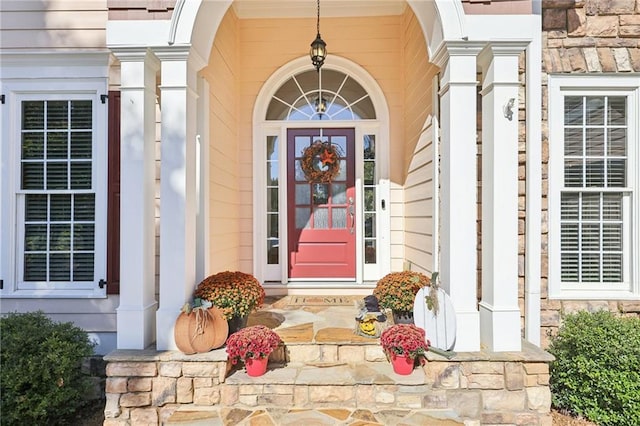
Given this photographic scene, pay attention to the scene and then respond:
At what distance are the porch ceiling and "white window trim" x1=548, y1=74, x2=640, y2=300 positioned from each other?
204cm

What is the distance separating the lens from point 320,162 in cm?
448

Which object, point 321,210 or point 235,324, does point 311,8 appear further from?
point 235,324

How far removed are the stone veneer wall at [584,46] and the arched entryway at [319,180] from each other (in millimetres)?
1765

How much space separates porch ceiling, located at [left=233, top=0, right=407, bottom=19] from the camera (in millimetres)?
4258

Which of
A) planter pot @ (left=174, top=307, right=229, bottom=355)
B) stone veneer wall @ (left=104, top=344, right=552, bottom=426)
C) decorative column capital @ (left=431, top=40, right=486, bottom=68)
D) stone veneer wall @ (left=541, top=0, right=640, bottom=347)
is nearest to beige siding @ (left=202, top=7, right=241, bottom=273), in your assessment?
planter pot @ (left=174, top=307, right=229, bottom=355)

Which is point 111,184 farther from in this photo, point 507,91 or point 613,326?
point 613,326

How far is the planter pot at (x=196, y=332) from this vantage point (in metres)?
2.58

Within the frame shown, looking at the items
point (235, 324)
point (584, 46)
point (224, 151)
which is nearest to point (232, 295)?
point (235, 324)

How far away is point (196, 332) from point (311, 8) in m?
3.72

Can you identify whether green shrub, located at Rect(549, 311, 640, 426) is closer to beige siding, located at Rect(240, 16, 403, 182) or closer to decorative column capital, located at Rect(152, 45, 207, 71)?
beige siding, located at Rect(240, 16, 403, 182)

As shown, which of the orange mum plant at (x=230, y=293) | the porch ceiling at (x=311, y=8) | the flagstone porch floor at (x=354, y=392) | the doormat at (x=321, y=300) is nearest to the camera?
the flagstone porch floor at (x=354, y=392)

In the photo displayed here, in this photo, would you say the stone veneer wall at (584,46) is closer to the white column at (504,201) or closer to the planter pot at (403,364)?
the white column at (504,201)

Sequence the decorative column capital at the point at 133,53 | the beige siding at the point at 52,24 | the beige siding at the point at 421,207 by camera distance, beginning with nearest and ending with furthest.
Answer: the decorative column capital at the point at 133,53 → the beige siding at the point at 52,24 → the beige siding at the point at 421,207

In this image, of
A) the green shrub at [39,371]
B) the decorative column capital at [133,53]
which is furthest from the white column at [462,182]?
the green shrub at [39,371]
